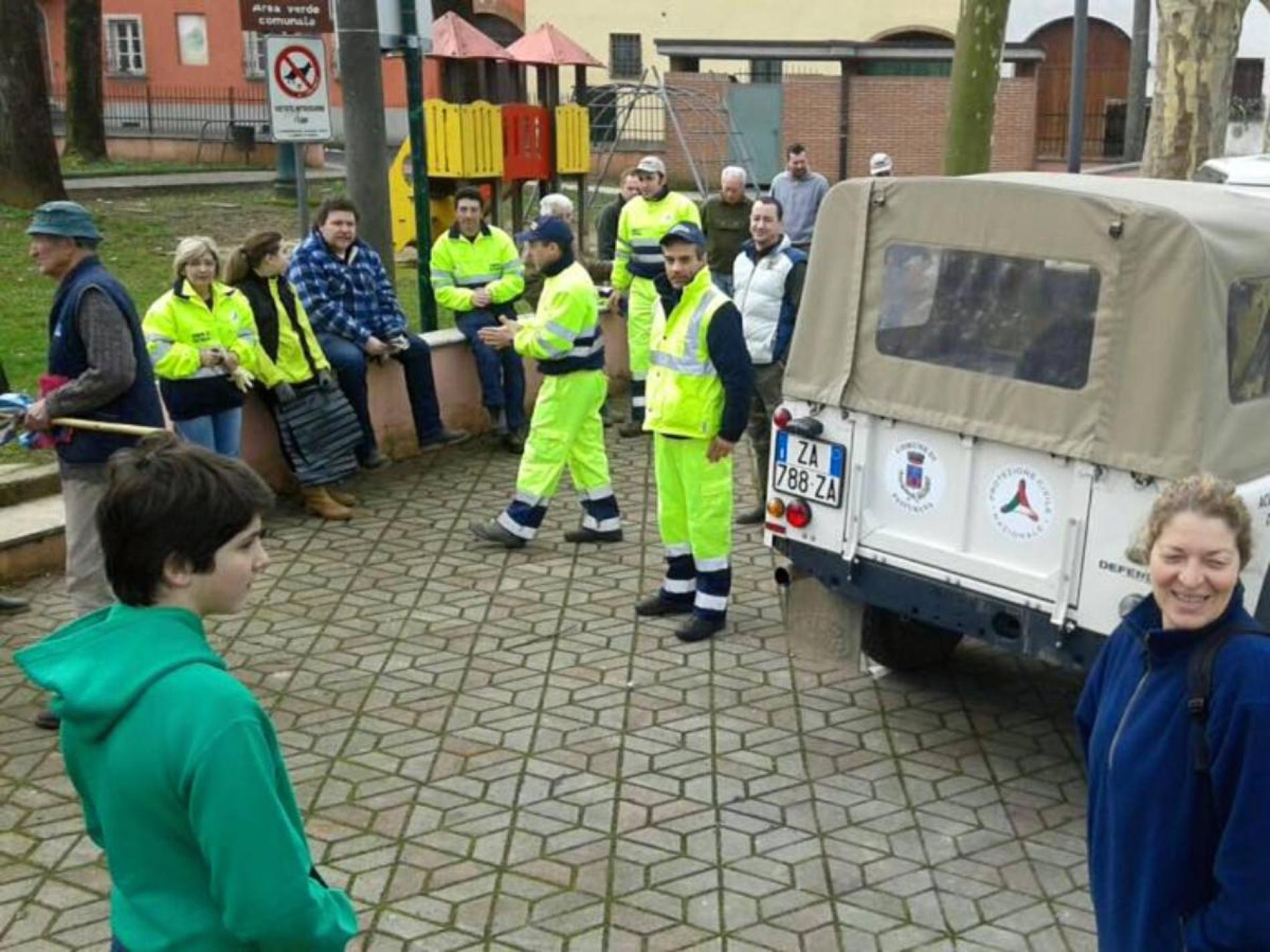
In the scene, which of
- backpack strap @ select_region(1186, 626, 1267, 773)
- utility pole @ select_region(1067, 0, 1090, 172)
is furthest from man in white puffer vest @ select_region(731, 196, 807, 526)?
utility pole @ select_region(1067, 0, 1090, 172)

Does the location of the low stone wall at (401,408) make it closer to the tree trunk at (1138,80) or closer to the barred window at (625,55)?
the tree trunk at (1138,80)

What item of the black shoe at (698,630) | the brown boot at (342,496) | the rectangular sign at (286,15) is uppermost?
the rectangular sign at (286,15)

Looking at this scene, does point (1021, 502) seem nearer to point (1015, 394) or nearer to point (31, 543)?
point (1015, 394)

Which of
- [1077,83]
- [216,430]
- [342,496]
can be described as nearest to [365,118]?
[342,496]

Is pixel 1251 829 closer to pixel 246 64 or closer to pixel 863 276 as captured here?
pixel 863 276

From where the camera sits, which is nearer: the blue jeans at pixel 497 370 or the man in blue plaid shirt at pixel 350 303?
the man in blue plaid shirt at pixel 350 303

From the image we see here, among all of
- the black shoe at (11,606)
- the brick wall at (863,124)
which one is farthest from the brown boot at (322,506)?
the brick wall at (863,124)

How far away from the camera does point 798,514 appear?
635 cm

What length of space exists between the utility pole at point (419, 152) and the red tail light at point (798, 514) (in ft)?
17.4

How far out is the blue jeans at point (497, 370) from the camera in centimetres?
1080

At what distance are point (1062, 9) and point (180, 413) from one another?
33.1 m

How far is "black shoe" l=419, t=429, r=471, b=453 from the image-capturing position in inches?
414

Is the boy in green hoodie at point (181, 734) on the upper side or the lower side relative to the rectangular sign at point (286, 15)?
lower

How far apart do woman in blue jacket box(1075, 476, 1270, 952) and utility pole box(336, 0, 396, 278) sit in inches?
327
